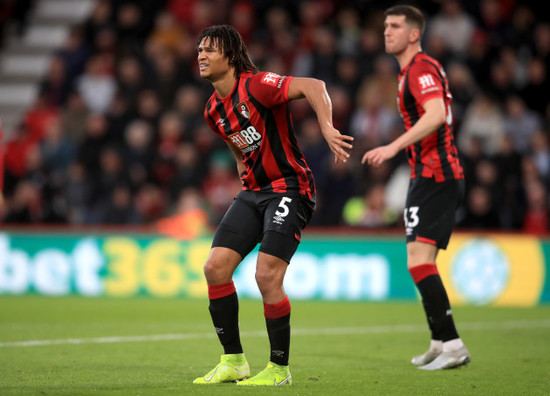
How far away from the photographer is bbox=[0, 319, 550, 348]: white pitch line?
819 centimetres

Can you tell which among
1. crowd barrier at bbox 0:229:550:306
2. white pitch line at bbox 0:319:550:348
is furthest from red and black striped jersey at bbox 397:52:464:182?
crowd barrier at bbox 0:229:550:306

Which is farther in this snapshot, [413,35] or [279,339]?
[413,35]

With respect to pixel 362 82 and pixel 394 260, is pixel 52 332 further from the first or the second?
pixel 362 82

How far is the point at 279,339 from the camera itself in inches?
228

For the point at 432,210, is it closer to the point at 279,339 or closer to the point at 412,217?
the point at 412,217

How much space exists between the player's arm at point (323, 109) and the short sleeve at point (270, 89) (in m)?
0.08

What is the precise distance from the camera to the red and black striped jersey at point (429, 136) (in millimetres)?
6906

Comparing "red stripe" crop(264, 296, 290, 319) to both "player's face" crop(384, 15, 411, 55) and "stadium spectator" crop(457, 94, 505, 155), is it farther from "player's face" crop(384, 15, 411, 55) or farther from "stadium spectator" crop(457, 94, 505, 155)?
"stadium spectator" crop(457, 94, 505, 155)

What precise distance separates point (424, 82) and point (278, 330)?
219cm

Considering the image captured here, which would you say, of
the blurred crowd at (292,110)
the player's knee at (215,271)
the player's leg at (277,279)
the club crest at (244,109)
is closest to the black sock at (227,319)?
the player's knee at (215,271)

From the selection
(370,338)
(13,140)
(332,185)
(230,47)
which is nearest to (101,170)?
(13,140)

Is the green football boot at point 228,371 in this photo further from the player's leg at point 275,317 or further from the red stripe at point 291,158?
the red stripe at point 291,158

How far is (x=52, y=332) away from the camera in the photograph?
9078mm

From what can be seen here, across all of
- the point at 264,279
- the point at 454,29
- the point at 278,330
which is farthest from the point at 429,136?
the point at 454,29
